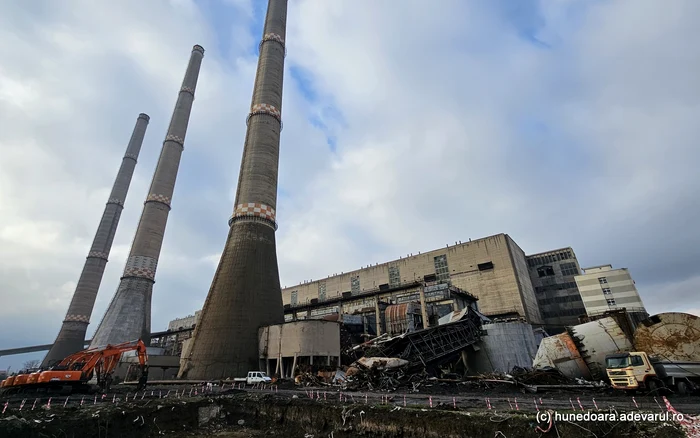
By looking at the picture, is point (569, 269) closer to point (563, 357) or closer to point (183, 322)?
point (563, 357)

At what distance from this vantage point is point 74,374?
1884cm

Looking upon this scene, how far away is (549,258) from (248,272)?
59611mm

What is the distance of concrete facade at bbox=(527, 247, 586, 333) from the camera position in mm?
59969

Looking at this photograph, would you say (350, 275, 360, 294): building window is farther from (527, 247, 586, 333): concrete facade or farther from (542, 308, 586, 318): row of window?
(542, 308, 586, 318): row of window

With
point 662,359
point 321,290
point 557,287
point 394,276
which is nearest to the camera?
point 662,359

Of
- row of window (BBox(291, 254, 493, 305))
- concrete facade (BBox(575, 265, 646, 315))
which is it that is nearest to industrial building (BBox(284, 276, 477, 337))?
row of window (BBox(291, 254, 493, 305))

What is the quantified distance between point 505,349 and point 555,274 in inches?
1803

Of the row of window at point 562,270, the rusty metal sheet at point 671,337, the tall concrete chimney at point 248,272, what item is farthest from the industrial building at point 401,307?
the row of window at point 562,270

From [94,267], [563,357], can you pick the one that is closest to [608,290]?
[563,357]

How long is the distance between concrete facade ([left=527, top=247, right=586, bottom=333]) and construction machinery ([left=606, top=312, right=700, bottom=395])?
5155 cm

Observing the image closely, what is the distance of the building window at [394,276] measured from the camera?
65.2 metres

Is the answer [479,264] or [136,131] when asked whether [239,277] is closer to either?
[479,264]

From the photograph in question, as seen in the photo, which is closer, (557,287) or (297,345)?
(297,345)

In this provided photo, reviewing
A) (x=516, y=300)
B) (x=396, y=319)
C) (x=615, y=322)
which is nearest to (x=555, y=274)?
(x=516, y=300)
